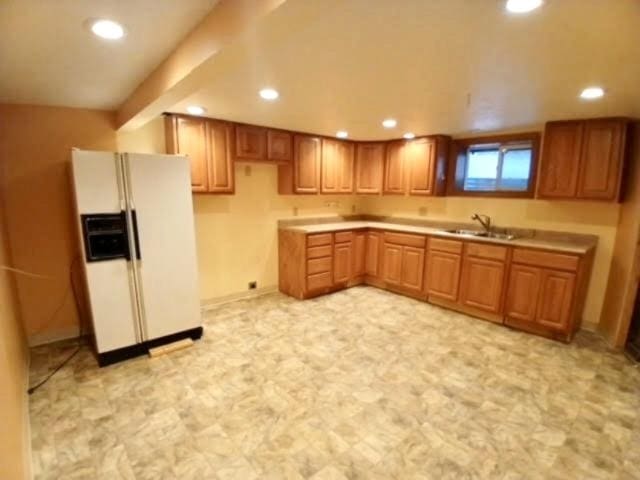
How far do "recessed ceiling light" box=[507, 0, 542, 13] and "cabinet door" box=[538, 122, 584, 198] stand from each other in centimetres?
270

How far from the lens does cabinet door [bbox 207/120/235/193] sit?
3619 mm

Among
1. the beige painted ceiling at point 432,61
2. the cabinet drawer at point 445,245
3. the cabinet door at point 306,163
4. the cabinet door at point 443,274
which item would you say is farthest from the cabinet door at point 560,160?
the cabinet door at point 306,163

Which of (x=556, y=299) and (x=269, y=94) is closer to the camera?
(x=269, y=94)

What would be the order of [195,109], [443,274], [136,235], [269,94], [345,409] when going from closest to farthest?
[345,409], [269,94], [136,235], [195,109], [443,274]

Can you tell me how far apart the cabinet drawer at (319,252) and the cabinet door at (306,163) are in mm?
866

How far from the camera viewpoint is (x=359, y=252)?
16.5 feet

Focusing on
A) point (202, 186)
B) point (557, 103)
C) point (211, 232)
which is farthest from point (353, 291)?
point (557, 103)

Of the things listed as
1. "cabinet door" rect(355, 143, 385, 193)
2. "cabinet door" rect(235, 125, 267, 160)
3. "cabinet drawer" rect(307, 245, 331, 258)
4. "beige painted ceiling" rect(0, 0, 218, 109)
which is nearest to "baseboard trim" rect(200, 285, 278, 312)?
"cabinet drawer" rect(307, 245, 331, 258)

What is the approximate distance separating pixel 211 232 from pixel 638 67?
13.2 feet

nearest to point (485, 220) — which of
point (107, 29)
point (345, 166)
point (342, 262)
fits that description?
point (342, 262)

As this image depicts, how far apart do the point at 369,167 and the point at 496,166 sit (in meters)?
1.84

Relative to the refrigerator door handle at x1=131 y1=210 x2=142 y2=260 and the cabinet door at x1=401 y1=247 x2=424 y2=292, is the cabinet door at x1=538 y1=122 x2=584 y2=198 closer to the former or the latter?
the cabinet door at x1=401 y1=247 x2=424 y2=292

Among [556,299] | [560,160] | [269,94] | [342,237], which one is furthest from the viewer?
[342,237]

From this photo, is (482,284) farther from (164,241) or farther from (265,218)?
(164,241)
